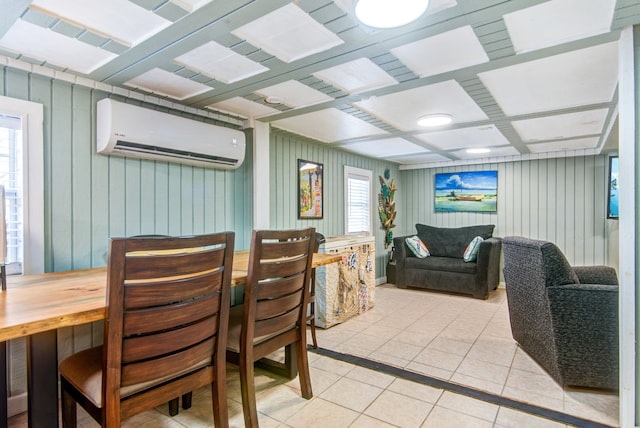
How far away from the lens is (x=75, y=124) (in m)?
2.37

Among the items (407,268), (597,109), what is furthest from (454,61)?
(407,268)

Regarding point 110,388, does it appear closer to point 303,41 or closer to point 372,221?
point 303,41

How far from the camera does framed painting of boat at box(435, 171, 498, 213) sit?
572 centimetres

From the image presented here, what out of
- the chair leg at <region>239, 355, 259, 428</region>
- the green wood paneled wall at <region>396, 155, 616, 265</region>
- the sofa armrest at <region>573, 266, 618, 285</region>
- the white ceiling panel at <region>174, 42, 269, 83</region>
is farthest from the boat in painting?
the chair leg at <region>239, 355, 259, 428</region>

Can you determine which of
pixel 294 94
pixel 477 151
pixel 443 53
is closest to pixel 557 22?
pixel 443 53

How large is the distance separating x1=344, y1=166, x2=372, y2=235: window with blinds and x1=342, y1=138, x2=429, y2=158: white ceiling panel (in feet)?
1.13

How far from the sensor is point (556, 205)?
5.22 m

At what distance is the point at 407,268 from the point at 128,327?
15.2 feet

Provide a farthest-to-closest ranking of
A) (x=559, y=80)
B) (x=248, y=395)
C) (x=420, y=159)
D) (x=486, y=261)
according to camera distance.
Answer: (x=420, y=159), (x=486, y=261), (x=559, y=80), (x=248, y=395)

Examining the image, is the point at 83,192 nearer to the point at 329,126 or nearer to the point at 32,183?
the point at 32,183

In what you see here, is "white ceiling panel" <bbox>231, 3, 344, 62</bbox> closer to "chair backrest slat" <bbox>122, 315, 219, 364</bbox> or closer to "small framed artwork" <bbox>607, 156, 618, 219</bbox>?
"chair backrest slat" <bbox>122, 315, 219, 364</bbox>

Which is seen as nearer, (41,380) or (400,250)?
(41,380)

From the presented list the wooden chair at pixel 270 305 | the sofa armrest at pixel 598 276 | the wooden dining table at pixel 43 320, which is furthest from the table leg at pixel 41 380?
the sofa armrest at pixel 598 276

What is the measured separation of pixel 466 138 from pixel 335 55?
9.06ft
